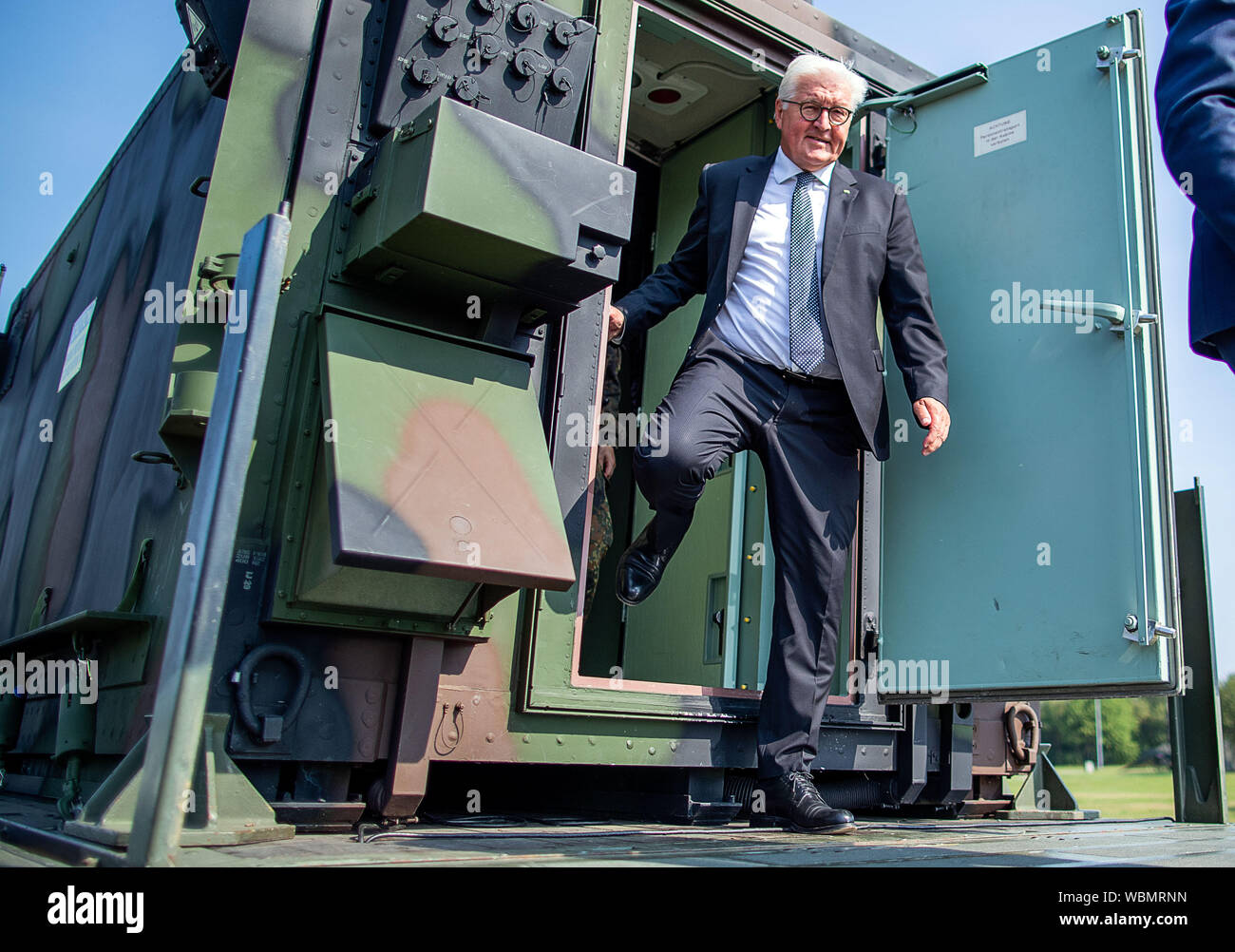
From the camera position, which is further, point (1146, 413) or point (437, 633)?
point (1146, 413)

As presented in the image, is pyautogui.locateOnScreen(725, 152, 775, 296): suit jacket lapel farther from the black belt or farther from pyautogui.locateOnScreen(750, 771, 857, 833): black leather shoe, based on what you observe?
pyautogui.locateOnScreen(750, 771, 857, 833): black leather shoe

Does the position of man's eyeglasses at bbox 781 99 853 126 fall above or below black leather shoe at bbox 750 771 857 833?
above

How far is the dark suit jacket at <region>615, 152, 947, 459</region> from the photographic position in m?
3.09

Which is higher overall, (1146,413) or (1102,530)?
(1146,413)

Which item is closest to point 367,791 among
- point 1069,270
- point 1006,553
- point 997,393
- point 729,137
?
point 1006,553

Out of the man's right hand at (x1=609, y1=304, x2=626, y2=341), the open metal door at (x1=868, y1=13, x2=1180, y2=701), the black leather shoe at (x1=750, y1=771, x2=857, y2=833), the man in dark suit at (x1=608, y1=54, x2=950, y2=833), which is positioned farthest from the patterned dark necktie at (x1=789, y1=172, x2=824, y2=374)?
the black leather shoe at (x1=750, y1=771, x2=857, y2=833)

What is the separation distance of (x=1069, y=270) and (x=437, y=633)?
224 cm

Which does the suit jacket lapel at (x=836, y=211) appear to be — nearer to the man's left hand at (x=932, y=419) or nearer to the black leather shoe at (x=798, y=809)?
the man's left hand at (x=932, y=419)

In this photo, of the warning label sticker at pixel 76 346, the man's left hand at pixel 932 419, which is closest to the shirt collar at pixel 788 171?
the man's left hand at pixel 932 419

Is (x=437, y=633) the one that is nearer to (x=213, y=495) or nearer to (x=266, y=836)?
(x=266, y=836)

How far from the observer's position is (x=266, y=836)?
7.04ft

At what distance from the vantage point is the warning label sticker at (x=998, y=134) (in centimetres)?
361

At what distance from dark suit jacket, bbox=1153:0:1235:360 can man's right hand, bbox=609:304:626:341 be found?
1.55 metres

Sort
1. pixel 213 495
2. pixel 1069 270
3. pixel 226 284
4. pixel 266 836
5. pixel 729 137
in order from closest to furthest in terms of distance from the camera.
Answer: pixel 213 495
pixel 266 836
pixel 226 284
pixel 1069 270
pixel 729 137
